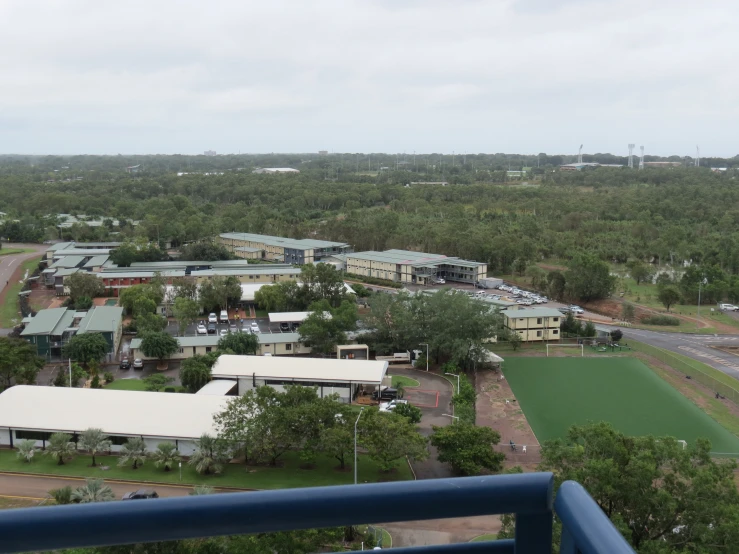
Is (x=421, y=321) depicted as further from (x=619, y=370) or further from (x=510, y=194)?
(x=510, y=194)

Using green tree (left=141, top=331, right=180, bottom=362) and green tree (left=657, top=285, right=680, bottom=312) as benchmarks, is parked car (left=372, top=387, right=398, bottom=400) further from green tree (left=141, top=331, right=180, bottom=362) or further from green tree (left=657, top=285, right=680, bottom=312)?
green tree (left=657, top=285, right=680, bottom=312)

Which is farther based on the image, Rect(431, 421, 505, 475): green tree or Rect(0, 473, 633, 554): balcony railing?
Rect(431, 421, 505, 475): green tree

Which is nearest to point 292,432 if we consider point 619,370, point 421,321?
point 421,321

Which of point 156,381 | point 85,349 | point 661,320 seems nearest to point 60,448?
point 156,381

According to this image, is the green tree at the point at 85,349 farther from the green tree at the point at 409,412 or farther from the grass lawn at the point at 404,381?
the green tree at the point at 409,412

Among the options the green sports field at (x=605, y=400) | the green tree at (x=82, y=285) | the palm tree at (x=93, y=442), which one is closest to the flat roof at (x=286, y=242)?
the green tree at (x=82, y=285)

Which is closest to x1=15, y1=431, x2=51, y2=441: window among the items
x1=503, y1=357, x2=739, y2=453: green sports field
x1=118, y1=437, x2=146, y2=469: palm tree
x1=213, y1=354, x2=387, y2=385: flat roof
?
x1=118, y1=437, x2=146, y2=469: palm tree
